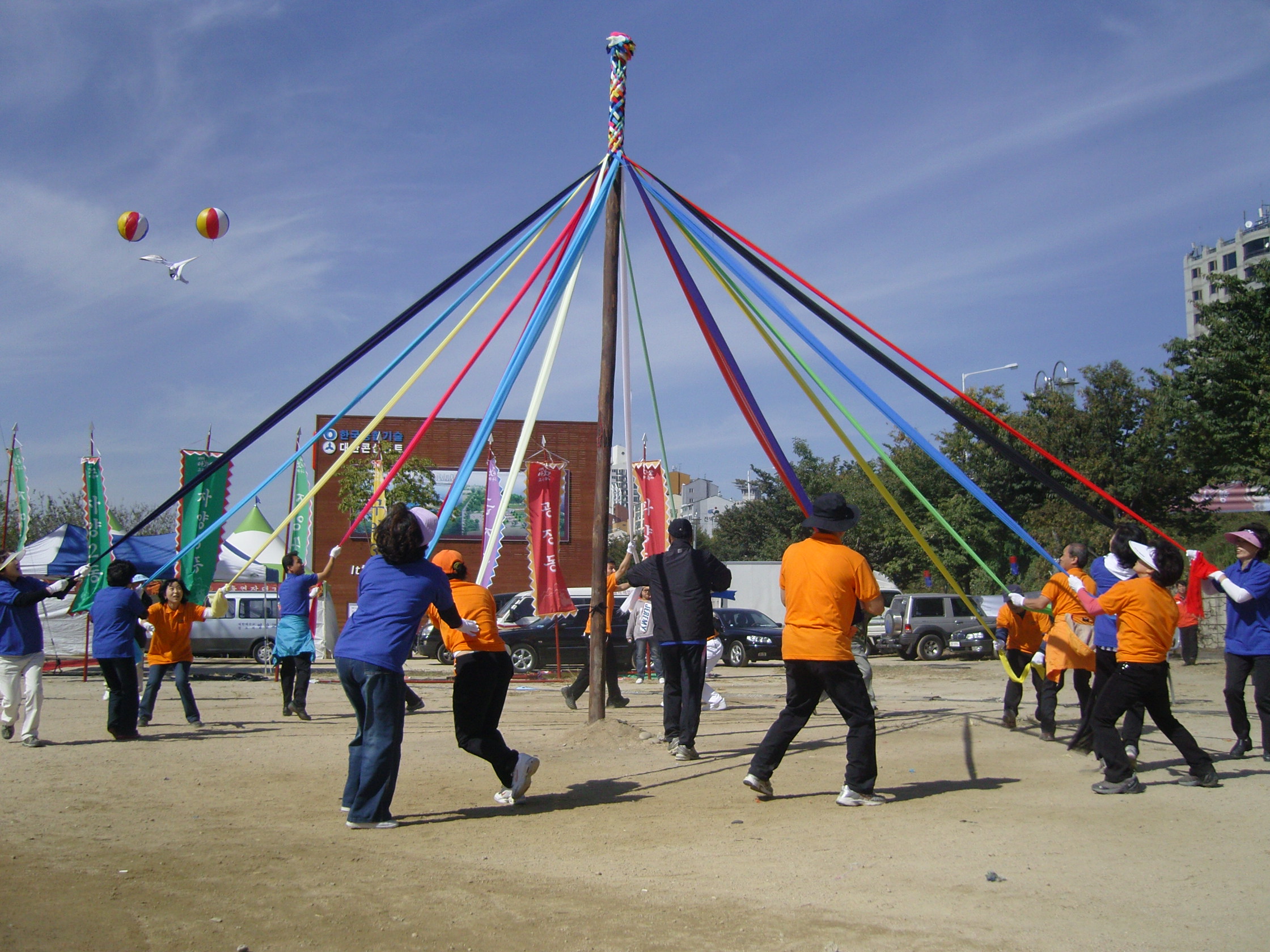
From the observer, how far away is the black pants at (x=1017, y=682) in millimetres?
8180

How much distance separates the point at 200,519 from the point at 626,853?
42.6ft

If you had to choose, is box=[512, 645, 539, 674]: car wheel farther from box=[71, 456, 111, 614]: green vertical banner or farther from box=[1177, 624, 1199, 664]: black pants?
box=[1177, 624, 1199, 664]: black pants

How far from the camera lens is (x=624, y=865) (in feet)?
14.1

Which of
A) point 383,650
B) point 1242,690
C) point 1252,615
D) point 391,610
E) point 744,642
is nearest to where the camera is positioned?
point 383,650

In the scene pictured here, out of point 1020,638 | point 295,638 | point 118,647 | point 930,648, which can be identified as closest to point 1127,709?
point 1020,638

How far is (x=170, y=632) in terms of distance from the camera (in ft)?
30.2

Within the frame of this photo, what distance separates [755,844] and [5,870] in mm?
3426

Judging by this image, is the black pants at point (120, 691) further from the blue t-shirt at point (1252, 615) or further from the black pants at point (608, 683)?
the blue t-shirt at point (1252, 615)

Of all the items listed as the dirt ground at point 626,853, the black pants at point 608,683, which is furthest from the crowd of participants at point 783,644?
the black pants at point 608,683

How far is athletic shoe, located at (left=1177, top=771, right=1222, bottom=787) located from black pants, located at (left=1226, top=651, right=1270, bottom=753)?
1068 millimetres

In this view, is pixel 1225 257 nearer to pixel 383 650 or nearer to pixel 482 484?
pixel 482 484

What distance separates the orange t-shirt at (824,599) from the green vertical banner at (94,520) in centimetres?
1370

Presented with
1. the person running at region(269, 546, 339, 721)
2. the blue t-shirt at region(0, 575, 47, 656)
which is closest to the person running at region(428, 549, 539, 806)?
the blue t-shirt at region(0, 575, 47, 656)

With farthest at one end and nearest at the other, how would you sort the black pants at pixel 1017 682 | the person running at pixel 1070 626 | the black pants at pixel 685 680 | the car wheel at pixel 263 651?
the car wheel at pixel 263 651
the black pants at pixel 1017 682
the black pants at pixel 685 680
the person running at pixel 1070 626
